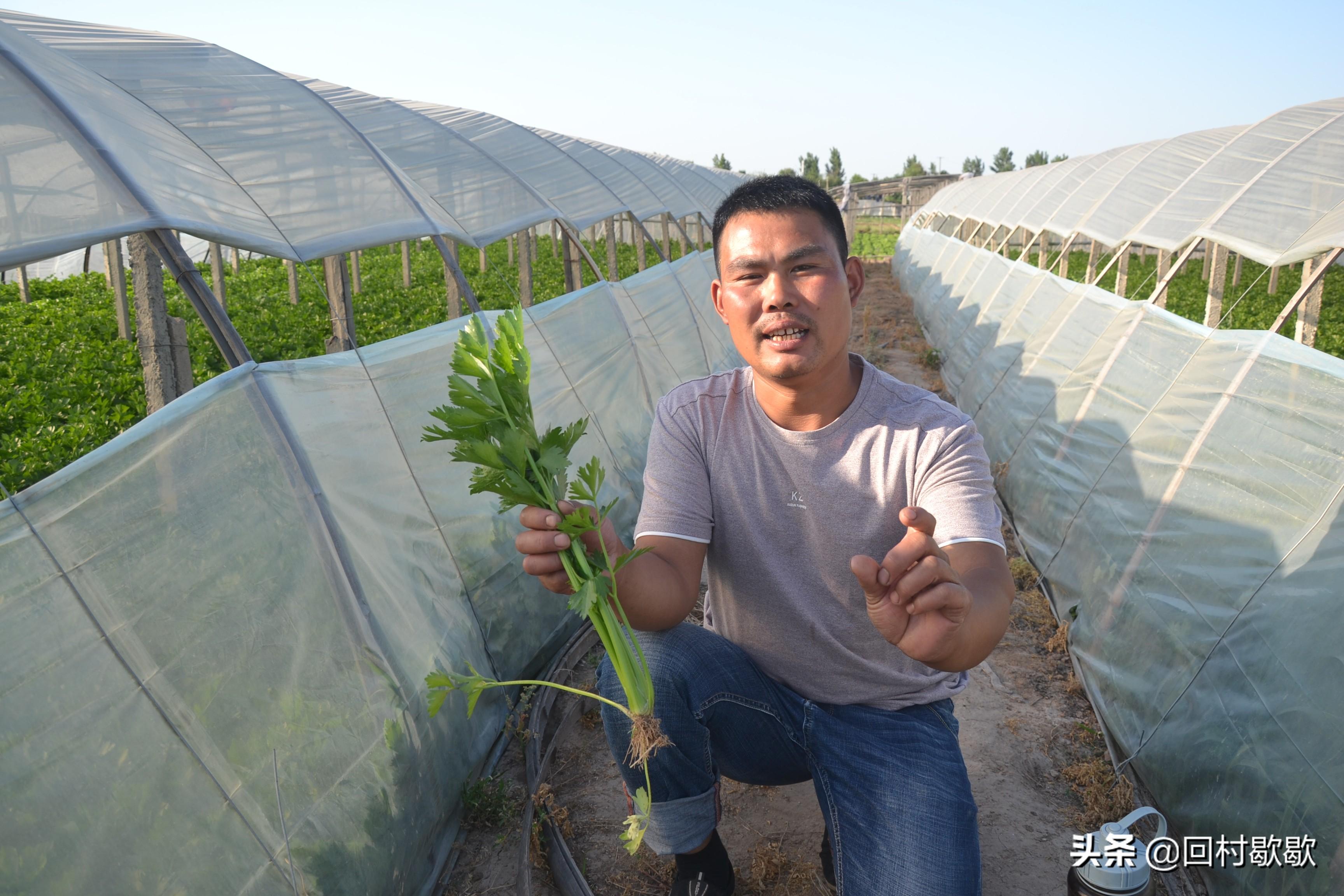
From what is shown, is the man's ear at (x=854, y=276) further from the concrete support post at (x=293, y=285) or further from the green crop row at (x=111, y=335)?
the concrete support post at (x=293, y=285)

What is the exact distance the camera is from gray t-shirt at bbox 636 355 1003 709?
2.35 m

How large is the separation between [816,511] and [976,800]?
167 centimetres

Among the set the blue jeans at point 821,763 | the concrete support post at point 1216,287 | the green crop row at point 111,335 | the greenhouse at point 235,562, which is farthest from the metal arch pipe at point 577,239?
the blue jeans at point 821,763

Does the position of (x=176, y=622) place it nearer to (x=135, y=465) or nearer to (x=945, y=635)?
(x=135, y=465)

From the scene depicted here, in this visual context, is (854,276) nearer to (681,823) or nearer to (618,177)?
(681,823)

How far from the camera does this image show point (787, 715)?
246cm

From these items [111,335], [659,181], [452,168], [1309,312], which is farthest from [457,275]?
[659,181]

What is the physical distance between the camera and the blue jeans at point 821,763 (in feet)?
6.99

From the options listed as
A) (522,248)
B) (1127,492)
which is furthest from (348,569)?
(522,248)

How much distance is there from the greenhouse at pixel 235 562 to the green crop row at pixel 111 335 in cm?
58

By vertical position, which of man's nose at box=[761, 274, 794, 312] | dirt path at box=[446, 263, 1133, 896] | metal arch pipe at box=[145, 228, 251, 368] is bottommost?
dirt path at box=[446, 263, 1133, 896]

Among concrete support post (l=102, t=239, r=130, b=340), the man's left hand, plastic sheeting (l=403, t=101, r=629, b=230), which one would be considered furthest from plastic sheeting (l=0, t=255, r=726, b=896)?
concrete support post (l=102, t=239, r=130, b=340)

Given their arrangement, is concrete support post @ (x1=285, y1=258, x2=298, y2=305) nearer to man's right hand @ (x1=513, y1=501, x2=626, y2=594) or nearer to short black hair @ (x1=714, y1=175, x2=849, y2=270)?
short black hair @ (x1=714, y1=175, x2=849, y2=270)

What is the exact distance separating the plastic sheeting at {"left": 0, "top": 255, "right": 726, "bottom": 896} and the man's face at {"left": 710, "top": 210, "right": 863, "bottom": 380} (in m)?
1.55
